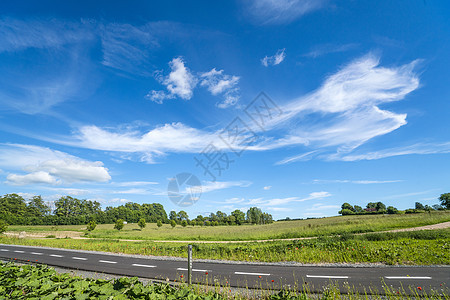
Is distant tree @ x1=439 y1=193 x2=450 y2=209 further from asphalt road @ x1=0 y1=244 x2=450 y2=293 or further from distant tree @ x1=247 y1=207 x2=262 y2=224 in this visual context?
asphalt road @ x1=0 y1=244 x2=450 y2=293

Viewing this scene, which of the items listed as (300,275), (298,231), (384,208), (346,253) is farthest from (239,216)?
(300,275)

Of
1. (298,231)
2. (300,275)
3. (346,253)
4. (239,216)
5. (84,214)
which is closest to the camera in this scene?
(300,275)

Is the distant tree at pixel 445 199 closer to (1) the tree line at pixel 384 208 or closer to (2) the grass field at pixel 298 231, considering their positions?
(1) the tree line at pixel 384 208

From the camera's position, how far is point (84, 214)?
352 feet

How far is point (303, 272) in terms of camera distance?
36.0ft

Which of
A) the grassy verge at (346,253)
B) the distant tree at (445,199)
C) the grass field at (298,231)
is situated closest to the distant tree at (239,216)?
the grass field at (298,231)

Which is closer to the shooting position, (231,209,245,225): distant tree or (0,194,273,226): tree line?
(0,194,273,226): tree line

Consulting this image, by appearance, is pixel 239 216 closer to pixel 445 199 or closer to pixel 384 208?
pixel 384 208

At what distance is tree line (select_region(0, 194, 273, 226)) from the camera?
81.6 m

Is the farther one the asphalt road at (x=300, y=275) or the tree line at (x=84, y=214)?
the tree line at (x=84, y=214)

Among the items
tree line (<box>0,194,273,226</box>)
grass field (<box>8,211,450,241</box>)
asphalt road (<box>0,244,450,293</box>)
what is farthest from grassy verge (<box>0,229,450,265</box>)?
tree line (<box>0,194,273,226</box>)

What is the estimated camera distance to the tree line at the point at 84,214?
268 feet

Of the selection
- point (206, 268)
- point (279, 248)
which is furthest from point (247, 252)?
point (206, 268)

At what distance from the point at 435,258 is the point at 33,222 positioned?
4200 inches
